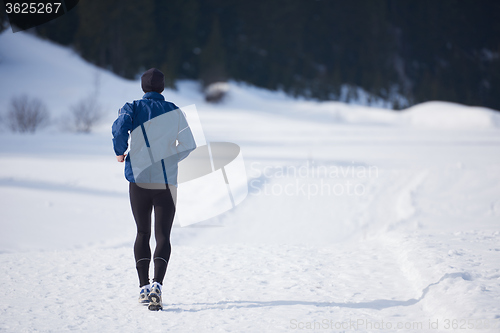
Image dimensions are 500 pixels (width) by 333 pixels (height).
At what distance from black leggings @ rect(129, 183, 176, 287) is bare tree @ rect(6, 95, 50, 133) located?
51.9 ft

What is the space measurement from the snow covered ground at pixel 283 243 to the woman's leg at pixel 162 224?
1.12 feet

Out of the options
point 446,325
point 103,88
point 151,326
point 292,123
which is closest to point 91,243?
point 151,326

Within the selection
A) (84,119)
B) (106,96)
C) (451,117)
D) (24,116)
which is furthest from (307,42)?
(24,116)

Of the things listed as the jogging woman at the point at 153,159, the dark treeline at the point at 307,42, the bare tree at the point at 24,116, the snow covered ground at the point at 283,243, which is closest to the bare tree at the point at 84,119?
the bare tree at the point at 24,116

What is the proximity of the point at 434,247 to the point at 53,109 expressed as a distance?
74.9 feet

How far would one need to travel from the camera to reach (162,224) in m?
3.01

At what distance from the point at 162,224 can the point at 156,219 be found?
0.20 feet

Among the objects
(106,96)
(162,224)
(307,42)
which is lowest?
(162,224)

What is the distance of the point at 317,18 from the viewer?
53594 millimetres

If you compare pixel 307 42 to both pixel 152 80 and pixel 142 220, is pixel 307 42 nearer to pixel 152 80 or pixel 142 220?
pixel 152 80

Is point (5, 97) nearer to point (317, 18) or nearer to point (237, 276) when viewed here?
point (237, 276)

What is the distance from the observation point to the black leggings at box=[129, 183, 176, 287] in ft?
9.79

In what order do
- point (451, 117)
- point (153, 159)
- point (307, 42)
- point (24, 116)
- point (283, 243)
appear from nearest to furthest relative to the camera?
point (153, 159) < point (283, 243) < point (24, 116) < point (451, 117) < point (307, 42)

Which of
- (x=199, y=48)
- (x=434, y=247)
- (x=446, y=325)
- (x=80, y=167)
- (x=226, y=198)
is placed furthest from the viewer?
(x=199, y=48)
